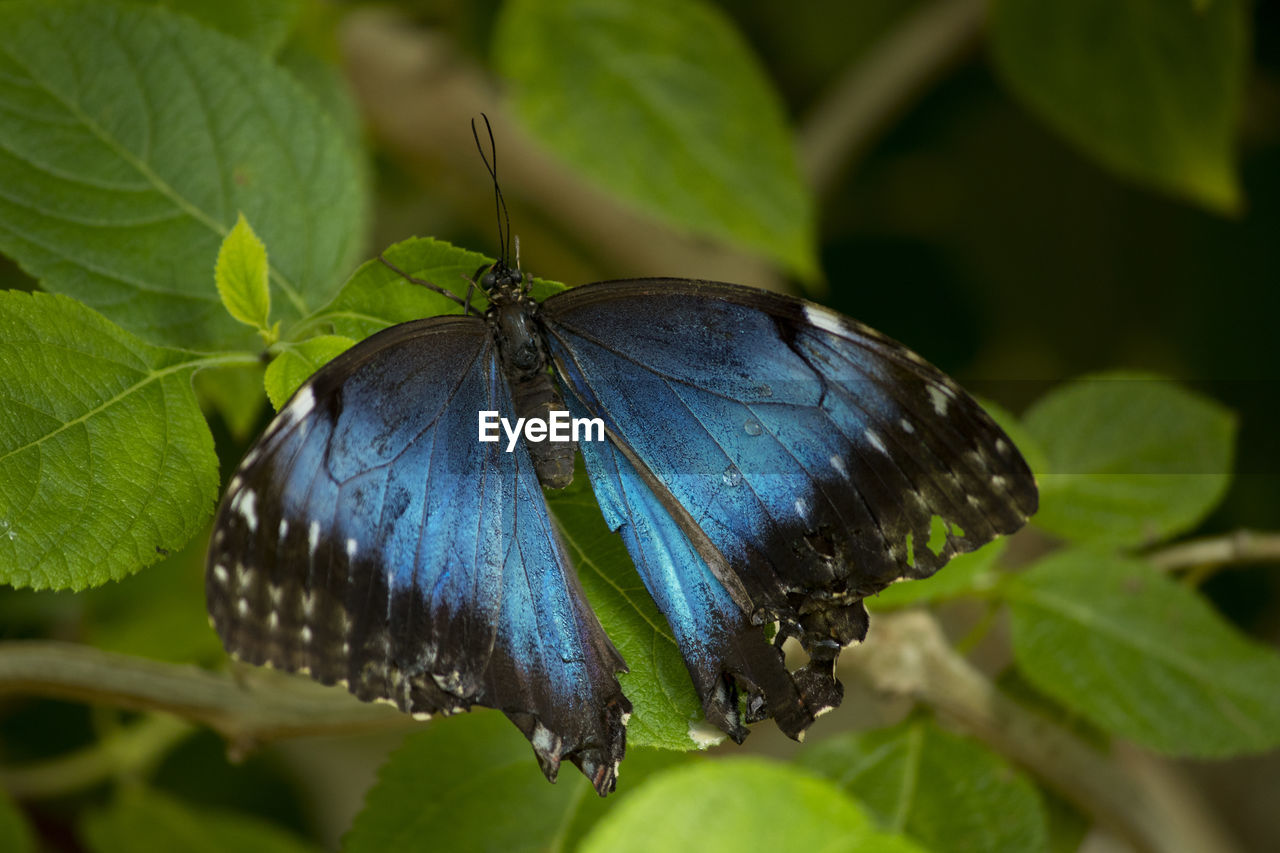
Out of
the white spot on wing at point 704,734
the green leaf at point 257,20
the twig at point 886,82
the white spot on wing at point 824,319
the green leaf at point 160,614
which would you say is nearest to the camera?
the white spot on wing at point 704,734

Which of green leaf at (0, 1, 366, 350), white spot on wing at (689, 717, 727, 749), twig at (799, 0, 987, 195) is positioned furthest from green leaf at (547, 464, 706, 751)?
twig at (799, 0, 987, 195)

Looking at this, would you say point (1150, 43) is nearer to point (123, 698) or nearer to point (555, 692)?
point (555, 692)

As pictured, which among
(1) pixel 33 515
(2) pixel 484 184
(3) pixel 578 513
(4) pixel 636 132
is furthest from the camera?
(2) pixel 484 184

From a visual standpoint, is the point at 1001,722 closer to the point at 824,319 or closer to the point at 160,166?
the point at 824,319

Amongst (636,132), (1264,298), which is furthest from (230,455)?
(1264,298)

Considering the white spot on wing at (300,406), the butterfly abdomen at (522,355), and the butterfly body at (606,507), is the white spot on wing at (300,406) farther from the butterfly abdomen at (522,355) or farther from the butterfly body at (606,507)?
the butterfly abdomen at (522,355)

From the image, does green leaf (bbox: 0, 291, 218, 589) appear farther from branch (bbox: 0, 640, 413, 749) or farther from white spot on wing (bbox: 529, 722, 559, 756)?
white spot on wing (bbox: 529, 722, 559, 756)

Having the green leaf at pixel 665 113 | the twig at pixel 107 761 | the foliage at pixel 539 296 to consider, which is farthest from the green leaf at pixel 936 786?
the twig at pixel 107 761
